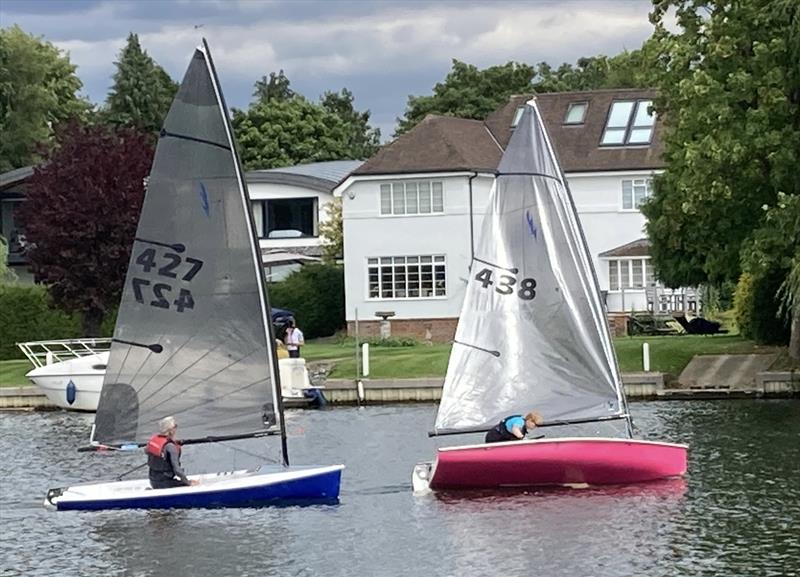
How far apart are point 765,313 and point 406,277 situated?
63.2 ft

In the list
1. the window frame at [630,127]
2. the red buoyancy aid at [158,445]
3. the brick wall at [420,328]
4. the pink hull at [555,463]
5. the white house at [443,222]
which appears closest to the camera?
the red buoyancy aid at [158,445]

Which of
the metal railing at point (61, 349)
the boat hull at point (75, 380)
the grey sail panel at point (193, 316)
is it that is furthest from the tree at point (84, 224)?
the grey sail panel at point (193, 316)

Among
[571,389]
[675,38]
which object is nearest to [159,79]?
[675,38]

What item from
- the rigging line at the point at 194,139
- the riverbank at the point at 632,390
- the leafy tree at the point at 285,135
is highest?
the leafy tree at the point at 285,135

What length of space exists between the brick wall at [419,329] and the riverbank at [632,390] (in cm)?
1660

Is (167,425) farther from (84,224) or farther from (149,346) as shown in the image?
(84,224)

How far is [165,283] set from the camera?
27.8 metres

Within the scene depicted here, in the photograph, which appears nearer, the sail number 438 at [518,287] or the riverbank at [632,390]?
the sail number 438 at [518,287]

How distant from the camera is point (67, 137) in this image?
60844mm

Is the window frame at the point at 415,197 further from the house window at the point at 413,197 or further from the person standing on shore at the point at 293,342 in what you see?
the person standing on shore at the point at 293,342

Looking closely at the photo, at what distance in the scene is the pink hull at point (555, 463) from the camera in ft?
95.0

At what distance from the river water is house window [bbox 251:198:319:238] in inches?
1970

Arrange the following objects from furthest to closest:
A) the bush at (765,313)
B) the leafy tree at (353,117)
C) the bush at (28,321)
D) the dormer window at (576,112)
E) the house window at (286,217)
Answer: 1. the leafy tree at (353,117)
2. the house window at (286,217)
3. the dormer window at (576,112)
4. the bush at (28,321)
5. the bush at (765,313)

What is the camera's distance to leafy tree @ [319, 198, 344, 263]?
246 feet
